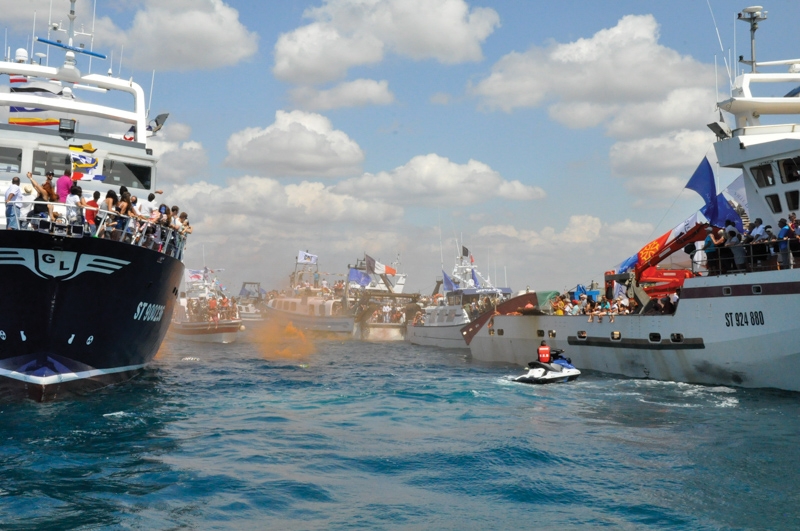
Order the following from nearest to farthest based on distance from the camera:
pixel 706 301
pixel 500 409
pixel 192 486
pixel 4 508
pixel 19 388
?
pixel 4 508, pixel 192 486, pixel 19 388, pixel 500 409, pixel 706 301

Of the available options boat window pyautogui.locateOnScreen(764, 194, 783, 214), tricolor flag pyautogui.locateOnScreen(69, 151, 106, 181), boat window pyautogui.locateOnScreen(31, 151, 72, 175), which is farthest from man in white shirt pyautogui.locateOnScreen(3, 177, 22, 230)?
boat window pyautogui.locateOnScreen(764, 194, 783, 214)

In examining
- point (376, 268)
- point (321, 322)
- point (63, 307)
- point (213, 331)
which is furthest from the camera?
point (376, 268)

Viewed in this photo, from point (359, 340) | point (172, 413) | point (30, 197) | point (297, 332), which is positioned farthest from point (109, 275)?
point (297, 332)

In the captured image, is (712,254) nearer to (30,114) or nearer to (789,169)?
(789,169)

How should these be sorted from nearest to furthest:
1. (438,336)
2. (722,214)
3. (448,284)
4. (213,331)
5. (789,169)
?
(789,169) → (722,214) → (213,331) → (438,336) → (448,284)

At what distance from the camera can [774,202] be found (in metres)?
24.5

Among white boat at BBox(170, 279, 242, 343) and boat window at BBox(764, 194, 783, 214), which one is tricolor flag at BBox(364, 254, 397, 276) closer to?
white boat at BBox(170, 279, 242, 343)

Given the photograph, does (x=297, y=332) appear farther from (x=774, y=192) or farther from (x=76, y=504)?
(x=76, y=504)

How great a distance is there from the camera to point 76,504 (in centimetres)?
973

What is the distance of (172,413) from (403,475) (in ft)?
25.5

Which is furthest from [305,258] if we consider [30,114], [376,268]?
[30,114]

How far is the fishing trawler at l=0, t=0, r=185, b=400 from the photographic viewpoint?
16.4m

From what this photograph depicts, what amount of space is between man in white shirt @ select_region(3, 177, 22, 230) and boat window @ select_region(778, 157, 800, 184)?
914 inches

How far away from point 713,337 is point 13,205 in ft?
69.0
